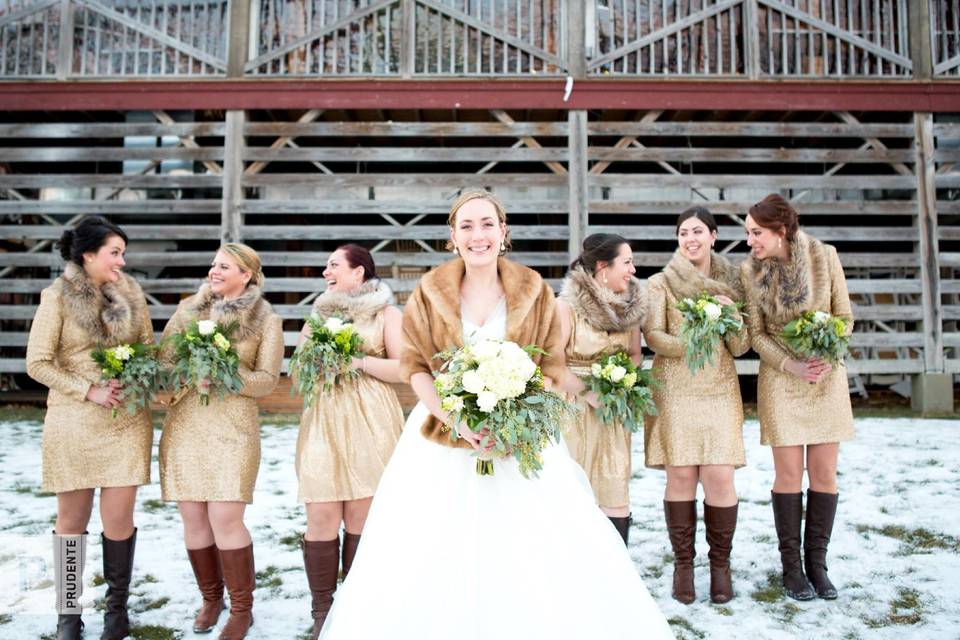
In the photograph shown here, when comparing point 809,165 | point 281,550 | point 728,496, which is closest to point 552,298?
point 728,496

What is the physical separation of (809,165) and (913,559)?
29.0 feet

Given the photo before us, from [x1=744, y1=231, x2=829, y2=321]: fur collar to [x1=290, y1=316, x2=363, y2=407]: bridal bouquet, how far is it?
235cm

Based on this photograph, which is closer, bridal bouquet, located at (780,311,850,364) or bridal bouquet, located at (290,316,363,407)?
bridal bouquet, located at (290,316,363,407)

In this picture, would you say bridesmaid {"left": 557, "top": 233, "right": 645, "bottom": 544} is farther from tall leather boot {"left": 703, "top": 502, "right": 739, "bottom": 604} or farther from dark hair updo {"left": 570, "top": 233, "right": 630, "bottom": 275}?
tall leather boot {"left": 703, "top": 502, "right": 739, "bottom": 604}

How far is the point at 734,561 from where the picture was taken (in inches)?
178

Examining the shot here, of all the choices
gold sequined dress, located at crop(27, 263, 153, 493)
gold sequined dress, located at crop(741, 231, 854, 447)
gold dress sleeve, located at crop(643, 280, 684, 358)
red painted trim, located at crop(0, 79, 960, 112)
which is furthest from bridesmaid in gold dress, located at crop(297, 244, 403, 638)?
red painted trim, located at crop(0, 79, 960, 112)

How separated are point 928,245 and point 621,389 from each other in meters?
8.26

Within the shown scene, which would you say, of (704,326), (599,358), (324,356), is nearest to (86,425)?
(324,356)

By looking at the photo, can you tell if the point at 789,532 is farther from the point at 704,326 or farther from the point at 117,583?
the point at 117,583

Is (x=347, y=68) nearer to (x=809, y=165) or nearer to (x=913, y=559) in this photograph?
(x=809, y=165)

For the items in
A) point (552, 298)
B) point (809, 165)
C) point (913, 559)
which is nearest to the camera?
point (552, 298)

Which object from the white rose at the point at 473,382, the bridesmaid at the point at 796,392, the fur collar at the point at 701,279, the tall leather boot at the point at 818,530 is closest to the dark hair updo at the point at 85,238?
the white rose at the point at 473,382

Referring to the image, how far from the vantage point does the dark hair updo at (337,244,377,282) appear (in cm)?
394

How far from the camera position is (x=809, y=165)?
1174cm
